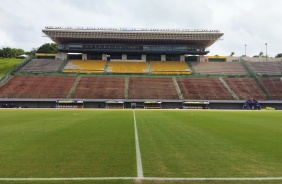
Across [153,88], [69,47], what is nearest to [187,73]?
[153,88]

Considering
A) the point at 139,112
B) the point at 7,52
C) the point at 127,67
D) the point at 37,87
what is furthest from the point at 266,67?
the point at 7,52

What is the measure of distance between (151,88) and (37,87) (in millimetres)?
27720

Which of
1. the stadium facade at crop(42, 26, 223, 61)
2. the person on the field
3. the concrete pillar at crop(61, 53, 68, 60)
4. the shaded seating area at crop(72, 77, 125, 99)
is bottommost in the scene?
the person on the field

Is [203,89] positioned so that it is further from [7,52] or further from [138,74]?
[7,52]

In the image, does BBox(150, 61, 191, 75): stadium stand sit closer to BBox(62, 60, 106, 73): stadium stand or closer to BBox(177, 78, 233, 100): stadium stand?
BBox(177, 78, 233, 100): stadium stand

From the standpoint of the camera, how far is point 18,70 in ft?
277

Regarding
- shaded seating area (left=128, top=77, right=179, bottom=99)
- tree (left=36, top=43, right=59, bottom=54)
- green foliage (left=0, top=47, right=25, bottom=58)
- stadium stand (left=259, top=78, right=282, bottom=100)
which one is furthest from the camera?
green foliage (left=0, top=47, right=25, bottom=58)

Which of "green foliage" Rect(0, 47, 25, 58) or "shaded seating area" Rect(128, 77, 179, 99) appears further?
"green foliage" Rect(0, 47, 25, 58)

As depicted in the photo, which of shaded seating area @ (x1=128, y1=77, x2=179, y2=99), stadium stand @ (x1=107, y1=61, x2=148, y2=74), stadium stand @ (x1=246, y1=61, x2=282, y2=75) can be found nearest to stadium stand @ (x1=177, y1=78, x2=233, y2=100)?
shaded seating area @ (x1=128, y1=77, x2=179, y2=99)

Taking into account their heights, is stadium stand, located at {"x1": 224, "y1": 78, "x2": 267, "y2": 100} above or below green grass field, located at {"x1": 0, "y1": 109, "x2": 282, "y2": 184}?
above

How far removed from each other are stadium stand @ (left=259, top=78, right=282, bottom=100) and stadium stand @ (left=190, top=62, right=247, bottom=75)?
27.9 ft

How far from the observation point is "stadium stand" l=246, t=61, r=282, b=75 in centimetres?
8614

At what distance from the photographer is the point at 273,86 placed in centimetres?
7481

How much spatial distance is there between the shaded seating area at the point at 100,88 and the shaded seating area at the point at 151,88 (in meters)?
2.72
